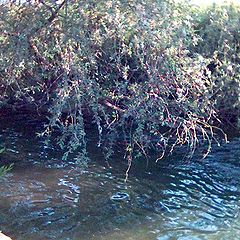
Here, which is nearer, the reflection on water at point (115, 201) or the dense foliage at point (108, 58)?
the dense foliage at point (108, 58)

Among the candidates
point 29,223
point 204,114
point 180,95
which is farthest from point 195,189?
point 29,223

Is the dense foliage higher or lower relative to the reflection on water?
higher

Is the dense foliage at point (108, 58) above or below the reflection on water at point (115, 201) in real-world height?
above

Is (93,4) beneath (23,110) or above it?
above

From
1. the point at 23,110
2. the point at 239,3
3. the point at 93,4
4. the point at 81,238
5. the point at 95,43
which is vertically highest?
the point at 239,3

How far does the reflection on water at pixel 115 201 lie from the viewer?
4848 millimetres

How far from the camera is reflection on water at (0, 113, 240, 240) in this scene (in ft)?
15.9

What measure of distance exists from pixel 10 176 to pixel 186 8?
3009mm

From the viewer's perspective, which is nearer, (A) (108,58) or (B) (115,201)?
(A) (108,58)

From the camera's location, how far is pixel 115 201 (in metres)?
5.56

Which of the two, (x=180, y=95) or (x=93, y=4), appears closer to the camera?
(x=93, y=4)

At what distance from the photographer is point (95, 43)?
492 centimetres

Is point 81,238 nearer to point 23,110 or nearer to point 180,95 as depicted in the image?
point 180,95

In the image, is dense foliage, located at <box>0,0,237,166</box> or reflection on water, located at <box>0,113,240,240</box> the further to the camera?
reflection on water, located at <box>0,113,240,240</box>
